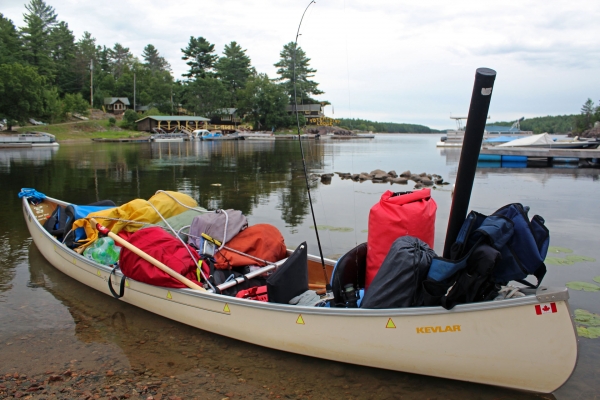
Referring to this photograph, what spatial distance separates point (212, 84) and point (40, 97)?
42623 mm

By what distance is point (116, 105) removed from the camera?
90.6 m

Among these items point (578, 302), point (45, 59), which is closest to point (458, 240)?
point (578, 302)

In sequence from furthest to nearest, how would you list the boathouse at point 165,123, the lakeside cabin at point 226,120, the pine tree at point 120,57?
the pine tree at point 120,57
the lakeside cabin at point 226,120
the boathouse at point 165,123

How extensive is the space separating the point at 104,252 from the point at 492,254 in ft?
19.3

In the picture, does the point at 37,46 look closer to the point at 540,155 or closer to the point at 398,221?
the point at 540,155

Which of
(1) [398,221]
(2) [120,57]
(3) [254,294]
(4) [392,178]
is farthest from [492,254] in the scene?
(2) [120,57]

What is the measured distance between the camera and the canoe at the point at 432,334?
383 cm

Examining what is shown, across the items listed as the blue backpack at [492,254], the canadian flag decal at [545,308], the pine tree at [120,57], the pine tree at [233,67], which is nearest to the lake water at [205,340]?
the canadian flag decal at [545,308]

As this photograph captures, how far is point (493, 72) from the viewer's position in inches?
152

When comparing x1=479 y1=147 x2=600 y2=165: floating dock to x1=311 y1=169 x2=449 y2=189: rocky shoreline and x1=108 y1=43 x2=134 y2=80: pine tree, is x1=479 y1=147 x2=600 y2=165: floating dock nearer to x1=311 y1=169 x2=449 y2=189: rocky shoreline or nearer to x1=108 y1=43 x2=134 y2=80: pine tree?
x1=311 y1=169 x2=449 y2=189: rocky shoreline

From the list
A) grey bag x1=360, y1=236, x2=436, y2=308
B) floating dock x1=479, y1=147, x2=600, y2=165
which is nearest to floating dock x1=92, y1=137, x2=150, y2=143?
floating dock x1=479, y1=147, x2=600, y2=165

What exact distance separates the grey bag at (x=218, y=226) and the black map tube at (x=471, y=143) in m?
3.28

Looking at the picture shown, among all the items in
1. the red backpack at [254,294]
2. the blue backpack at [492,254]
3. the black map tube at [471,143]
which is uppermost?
the black map tube at [471,143]

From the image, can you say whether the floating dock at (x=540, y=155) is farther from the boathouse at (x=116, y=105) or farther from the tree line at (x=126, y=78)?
the boathouse at (x=116, y=105)
